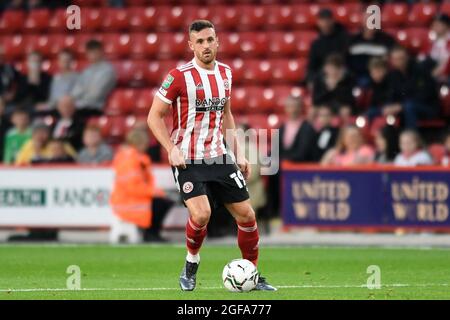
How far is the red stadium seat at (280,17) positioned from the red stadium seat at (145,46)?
2.08 m

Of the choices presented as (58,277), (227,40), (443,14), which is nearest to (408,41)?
(443,14)

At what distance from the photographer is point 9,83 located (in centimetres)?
2025

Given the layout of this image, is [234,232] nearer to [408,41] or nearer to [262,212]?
[262,212]

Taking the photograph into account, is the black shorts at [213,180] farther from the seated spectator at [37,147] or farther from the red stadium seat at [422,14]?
the red stadium seat at [422,14]

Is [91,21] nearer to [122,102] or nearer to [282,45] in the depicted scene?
[122,102]

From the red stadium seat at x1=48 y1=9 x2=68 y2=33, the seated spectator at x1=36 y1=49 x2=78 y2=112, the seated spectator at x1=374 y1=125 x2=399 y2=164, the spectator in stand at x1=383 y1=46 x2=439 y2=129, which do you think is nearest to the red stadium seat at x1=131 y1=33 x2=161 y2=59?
the red stadium seat at x1=48 y1=9 x2=68 y2=33

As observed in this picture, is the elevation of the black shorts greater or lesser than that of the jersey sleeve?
lesser

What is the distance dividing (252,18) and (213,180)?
38.8ft

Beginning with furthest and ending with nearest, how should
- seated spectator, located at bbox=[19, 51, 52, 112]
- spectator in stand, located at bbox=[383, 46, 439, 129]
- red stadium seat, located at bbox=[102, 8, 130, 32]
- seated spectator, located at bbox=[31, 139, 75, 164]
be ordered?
red stadium seat, located at bbox=[102, 8, 130, 32], seated spectator, located at bbox=[19, 51, 52, 112], spectator in stand, located at bbox=[383, 46, 439, 129], seated spectator, located at bbox=[31, 139, 75, 164]

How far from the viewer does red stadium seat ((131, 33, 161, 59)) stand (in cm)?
2123

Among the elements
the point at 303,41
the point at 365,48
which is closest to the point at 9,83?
the point at 303,41

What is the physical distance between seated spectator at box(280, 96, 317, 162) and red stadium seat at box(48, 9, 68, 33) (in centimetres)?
620

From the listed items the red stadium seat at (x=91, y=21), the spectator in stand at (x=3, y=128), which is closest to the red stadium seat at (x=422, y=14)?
the red stadium seat at (x=91, y=21)

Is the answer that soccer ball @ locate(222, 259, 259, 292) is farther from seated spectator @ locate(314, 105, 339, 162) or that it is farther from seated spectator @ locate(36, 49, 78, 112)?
seated spectator @ locate(36, 49, 78, 112)
